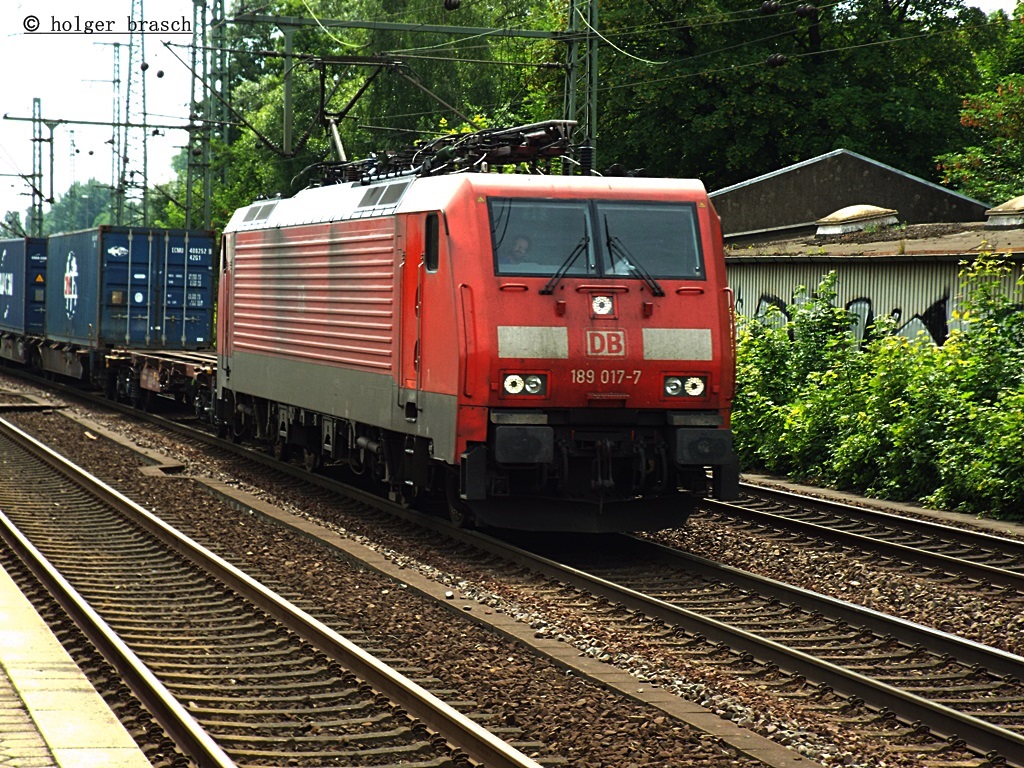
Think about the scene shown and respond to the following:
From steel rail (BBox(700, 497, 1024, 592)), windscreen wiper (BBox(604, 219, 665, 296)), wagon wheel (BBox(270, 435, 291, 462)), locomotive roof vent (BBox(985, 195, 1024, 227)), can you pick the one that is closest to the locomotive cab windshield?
windscreen wiper (BBox(604, 219, 665, 296))

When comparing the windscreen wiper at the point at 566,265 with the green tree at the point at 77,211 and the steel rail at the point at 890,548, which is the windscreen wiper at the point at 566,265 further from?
the green tree at the point at 77,211

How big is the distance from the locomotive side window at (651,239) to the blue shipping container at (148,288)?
650 inches

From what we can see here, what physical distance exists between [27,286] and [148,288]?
8.17m

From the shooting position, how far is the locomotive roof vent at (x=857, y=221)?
85.0ft

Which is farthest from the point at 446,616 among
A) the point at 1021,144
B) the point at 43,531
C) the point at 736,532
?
the point at 1021,144

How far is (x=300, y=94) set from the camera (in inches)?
2026

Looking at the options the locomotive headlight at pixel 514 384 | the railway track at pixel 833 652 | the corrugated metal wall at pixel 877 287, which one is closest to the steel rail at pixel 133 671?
the railway track at pixel 833 652

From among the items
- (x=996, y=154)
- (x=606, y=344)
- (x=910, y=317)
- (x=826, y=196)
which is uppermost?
(x=996, y=154)

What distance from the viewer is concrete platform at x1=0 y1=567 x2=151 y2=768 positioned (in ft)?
19.6

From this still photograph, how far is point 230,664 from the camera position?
8195 millimetres

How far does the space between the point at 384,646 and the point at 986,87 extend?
1620 inches

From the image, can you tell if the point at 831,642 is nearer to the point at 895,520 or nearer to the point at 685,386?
the point at 685,386

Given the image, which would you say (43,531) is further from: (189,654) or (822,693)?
(822,693)

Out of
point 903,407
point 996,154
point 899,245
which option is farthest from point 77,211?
point 903,407
